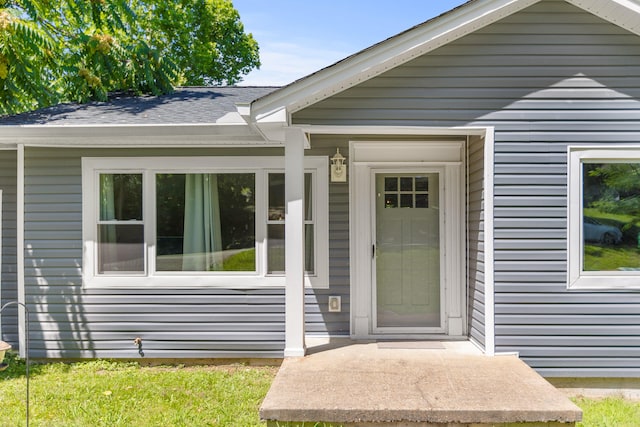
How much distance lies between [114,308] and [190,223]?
1.35 m

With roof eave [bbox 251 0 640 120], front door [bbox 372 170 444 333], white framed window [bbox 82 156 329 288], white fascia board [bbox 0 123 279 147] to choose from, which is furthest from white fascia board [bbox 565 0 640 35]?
white fascia board [bbox 0 123 279 147]

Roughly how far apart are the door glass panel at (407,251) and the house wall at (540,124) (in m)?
1.12

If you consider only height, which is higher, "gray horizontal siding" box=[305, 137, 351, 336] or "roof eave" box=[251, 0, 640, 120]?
"roof eave" box=[251, 0, 640, 120]

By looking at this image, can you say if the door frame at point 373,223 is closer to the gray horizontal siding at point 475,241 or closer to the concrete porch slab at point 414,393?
the gray horizontal siding at point 475,241

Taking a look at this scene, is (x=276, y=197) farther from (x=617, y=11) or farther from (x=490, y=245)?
(x=617, y=11)

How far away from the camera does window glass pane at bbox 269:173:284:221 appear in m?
5.58

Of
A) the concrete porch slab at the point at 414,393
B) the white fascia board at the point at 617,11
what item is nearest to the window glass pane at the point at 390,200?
the concrete porch slab at the point at 414,393

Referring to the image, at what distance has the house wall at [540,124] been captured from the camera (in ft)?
14.5

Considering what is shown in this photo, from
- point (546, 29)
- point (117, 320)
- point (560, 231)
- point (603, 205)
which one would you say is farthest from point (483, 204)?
point (117, 320)

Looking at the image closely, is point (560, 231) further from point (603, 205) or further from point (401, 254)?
point (401, 254)

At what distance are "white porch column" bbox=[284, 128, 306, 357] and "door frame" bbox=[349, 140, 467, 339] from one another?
1.16 metres

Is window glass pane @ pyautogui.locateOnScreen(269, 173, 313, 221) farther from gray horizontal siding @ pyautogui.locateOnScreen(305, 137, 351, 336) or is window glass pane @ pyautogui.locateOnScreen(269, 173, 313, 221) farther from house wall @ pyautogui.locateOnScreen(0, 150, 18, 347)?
house wall @ pyautogui.locateOnScreen(0, 150, 18, 347)

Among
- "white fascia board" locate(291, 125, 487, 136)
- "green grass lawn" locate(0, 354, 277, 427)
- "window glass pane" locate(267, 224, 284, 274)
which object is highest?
"white fascia board" locate(291, 125, 487, 136)

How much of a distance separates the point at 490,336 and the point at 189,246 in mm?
3494
